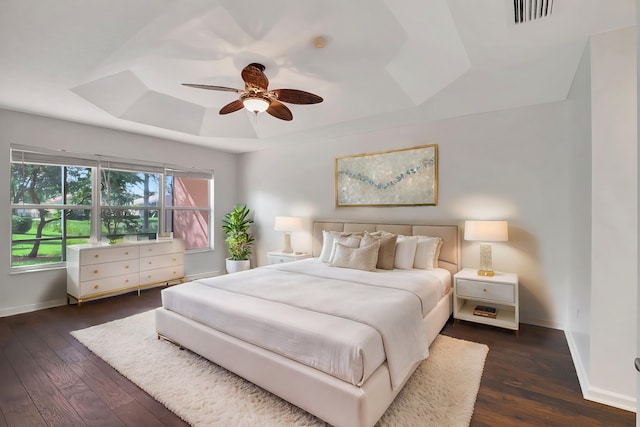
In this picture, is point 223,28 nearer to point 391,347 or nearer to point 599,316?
point 391,347

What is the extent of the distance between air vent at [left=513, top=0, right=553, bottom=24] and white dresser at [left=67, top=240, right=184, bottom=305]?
5.18 meters

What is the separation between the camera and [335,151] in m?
4.99

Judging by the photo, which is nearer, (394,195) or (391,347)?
(391,347)

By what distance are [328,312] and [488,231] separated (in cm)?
219

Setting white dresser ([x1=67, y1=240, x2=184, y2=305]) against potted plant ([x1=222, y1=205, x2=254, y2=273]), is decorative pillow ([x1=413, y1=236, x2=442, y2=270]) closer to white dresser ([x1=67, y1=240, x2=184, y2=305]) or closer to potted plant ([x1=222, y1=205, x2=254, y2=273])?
potted plant ([x1=222, y1=205, x2=254, y2=273])

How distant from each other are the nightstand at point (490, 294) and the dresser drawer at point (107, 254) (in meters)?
4.51

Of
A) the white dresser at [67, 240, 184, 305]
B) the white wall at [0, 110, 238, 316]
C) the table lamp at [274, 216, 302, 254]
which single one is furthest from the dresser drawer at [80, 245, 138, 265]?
the table lamp at [274, 216, 302, 254]

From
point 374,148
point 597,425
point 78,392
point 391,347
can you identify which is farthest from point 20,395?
point 374,148

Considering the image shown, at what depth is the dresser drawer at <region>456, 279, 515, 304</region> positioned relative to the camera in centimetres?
310

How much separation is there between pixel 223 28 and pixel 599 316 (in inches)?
138

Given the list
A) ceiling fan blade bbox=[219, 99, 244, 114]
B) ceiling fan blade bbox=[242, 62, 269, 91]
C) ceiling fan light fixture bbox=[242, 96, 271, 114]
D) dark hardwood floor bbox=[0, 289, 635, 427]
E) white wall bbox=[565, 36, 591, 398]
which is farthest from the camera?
ceiling fan blade bbox=[219, 99, 244, 114]

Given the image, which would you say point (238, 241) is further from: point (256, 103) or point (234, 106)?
point (256, 103)

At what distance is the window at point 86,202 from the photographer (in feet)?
12.9

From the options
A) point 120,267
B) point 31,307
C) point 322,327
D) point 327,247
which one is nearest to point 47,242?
point 31,307
